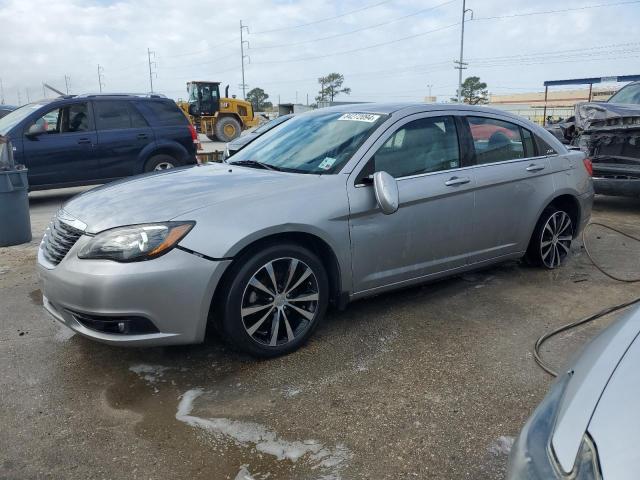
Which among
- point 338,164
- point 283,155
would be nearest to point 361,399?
point 338,164

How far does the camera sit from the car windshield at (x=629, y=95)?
9603 mm

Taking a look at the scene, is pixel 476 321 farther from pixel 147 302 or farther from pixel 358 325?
pixel 147 302

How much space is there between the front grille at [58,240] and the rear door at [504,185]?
2.84 m

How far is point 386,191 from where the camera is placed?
3.49 metres

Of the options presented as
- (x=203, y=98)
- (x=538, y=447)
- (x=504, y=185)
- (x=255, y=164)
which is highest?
(x=203, y=98)

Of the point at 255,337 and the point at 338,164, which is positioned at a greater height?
the point at 338,164

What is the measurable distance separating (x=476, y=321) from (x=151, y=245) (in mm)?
2396

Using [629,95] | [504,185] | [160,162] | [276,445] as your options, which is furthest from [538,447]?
[629,95]

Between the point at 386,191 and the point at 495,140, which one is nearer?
the point at 386,191

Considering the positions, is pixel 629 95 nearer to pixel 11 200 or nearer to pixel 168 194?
pixel 168 194

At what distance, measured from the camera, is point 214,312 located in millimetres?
3203

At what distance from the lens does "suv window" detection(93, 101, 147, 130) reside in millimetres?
8898

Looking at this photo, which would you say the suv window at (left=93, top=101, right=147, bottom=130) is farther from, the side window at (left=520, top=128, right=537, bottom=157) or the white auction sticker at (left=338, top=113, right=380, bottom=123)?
the side window at (left=520, top=128, right=537, bottom=157)

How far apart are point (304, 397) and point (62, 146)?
7.20 m
